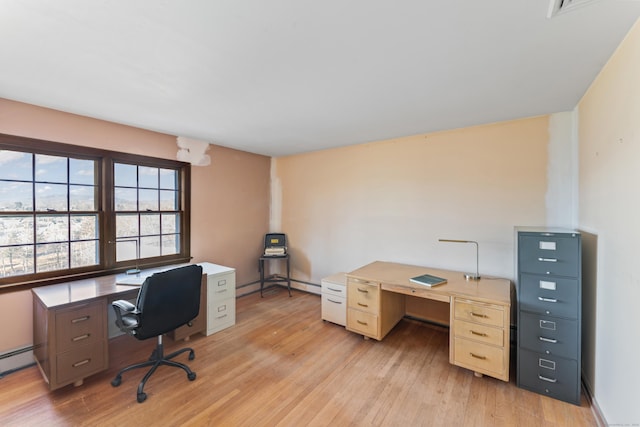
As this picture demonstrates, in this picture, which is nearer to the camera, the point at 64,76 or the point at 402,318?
the point at 64,76

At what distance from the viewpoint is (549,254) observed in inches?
81.7

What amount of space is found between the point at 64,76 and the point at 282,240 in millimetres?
3345

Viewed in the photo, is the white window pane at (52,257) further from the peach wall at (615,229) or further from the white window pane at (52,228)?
the peach wall at (615,229)

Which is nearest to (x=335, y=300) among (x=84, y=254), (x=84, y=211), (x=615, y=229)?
(x=615, y=229)

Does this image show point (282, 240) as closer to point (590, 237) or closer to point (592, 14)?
point (590, 237)

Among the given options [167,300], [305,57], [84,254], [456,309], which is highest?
[305,57]

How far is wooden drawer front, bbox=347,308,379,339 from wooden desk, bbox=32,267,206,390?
2205mm

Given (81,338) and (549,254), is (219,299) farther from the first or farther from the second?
(549,254)

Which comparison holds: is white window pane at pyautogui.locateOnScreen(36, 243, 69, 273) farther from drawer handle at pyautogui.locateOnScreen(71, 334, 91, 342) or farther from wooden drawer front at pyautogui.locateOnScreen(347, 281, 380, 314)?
wooden drawer front at pyautogui.locateOnScreen(347, 281, 380, 314)

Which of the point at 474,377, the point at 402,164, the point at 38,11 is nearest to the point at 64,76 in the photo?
the point at 38,11

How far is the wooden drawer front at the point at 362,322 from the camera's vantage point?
2877mm

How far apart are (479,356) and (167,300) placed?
8.78 feet

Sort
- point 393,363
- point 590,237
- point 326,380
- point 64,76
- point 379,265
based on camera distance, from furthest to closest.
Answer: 1. point 379,265
2. point 393,363
3. point 326,380
4. point 590,237
5. point 64,76

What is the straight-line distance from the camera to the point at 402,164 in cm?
354
